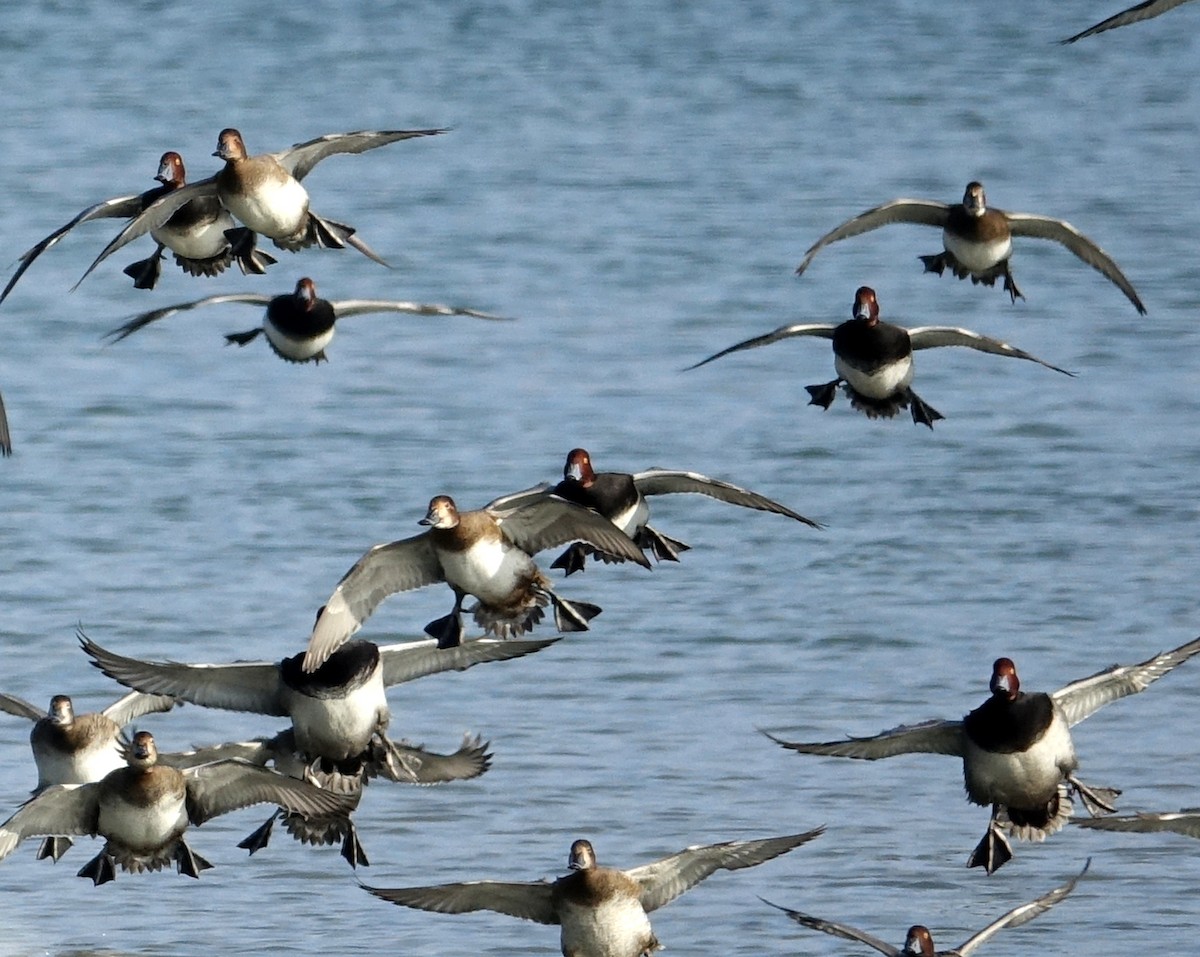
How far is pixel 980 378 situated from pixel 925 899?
12.5 meters

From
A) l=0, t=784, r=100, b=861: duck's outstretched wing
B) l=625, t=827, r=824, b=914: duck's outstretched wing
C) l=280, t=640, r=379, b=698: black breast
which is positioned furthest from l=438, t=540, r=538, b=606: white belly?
l=0, t=784, r=100, b=861: duck's outstretched wing

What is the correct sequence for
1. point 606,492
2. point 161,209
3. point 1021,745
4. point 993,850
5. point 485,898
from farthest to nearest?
1. point 606,492
2. point 161,209
3. point 993,850
4. point 1021,745
5. point 485,898

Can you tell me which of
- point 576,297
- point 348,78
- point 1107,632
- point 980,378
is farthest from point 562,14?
point 1107,632

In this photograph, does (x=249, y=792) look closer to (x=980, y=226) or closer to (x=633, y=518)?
(x=633, y=518)

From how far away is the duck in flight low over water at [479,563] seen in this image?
10.9 m

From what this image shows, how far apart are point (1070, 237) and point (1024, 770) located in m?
3.48

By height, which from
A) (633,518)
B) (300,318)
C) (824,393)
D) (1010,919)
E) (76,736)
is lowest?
(1010,919)

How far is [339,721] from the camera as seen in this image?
11289 mm

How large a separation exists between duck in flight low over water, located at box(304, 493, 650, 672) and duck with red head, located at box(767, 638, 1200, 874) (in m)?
1.13

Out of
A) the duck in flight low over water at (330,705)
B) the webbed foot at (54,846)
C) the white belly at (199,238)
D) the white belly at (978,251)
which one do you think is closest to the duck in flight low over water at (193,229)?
the white belly at (199,238)

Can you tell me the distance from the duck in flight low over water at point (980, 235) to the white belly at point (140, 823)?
4179 mm

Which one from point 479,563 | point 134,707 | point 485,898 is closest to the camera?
point 485,898

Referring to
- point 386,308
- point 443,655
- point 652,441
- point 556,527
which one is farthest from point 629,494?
point 652,441

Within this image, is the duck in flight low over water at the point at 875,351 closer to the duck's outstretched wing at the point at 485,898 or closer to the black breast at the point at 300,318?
the black breast at the point at 300,318
